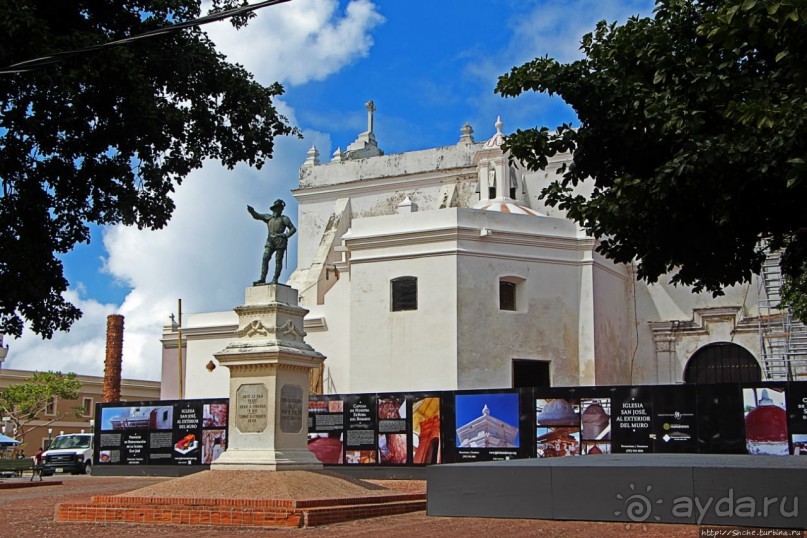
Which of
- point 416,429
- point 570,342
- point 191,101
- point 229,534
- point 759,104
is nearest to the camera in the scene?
point 759,104

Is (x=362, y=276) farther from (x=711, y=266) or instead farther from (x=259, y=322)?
(x=711, y=266)

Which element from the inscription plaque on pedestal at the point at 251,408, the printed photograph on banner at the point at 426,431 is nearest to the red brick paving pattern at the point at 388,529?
the inscription plaque on pedestal at the point at 251,408

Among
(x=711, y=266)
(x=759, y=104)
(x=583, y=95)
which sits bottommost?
(x=711, y=266)

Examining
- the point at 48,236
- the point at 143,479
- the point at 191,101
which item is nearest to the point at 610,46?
the point at 191,101

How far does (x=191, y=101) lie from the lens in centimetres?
1353

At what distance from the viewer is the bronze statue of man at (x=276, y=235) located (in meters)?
17.4

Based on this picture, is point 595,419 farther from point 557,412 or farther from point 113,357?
point 113,357

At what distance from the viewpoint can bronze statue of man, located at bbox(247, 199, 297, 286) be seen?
57.0 ft

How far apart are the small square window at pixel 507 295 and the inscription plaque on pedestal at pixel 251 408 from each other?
1388 cm

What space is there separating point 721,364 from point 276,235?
18881 millimetres

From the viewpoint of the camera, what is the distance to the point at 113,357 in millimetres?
43094

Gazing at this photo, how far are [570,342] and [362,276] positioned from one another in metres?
6.47

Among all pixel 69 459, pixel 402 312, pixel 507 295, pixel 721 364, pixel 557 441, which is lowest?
pixel 69 459

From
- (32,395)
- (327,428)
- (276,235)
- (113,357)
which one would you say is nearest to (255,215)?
(276,235)
